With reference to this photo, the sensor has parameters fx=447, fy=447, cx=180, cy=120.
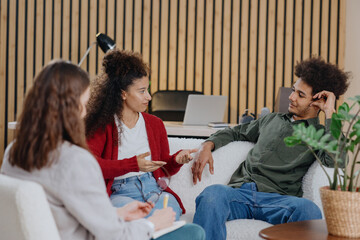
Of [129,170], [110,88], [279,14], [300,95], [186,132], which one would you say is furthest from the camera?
[279,14]

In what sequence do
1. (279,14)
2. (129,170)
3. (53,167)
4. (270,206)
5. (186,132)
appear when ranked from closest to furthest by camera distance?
1. (53,167)
2. (129,170)
3. (270,206)
4. (186,132)
5. (279,14)

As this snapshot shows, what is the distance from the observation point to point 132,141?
2373 mm

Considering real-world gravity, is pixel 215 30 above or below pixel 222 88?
above

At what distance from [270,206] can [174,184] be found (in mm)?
598

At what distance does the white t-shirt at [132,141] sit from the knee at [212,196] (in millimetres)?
343

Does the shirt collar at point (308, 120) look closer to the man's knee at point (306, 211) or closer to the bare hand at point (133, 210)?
the man's knee at point (306, 211)

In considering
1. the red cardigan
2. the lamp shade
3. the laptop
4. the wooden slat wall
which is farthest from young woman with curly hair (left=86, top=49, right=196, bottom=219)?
the wooden slat wall

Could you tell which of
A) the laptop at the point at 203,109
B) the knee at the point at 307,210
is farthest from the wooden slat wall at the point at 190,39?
the knee at the point at 307,210

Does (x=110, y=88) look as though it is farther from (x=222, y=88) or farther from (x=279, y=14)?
(x=279, y=14)

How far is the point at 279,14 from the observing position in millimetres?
6352

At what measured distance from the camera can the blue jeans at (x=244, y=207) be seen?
2092 millimetres

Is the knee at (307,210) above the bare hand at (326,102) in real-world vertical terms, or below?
below

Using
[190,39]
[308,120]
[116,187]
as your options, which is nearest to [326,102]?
[308,120]

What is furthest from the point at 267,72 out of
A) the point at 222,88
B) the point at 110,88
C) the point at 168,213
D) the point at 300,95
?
the point at 168,213
